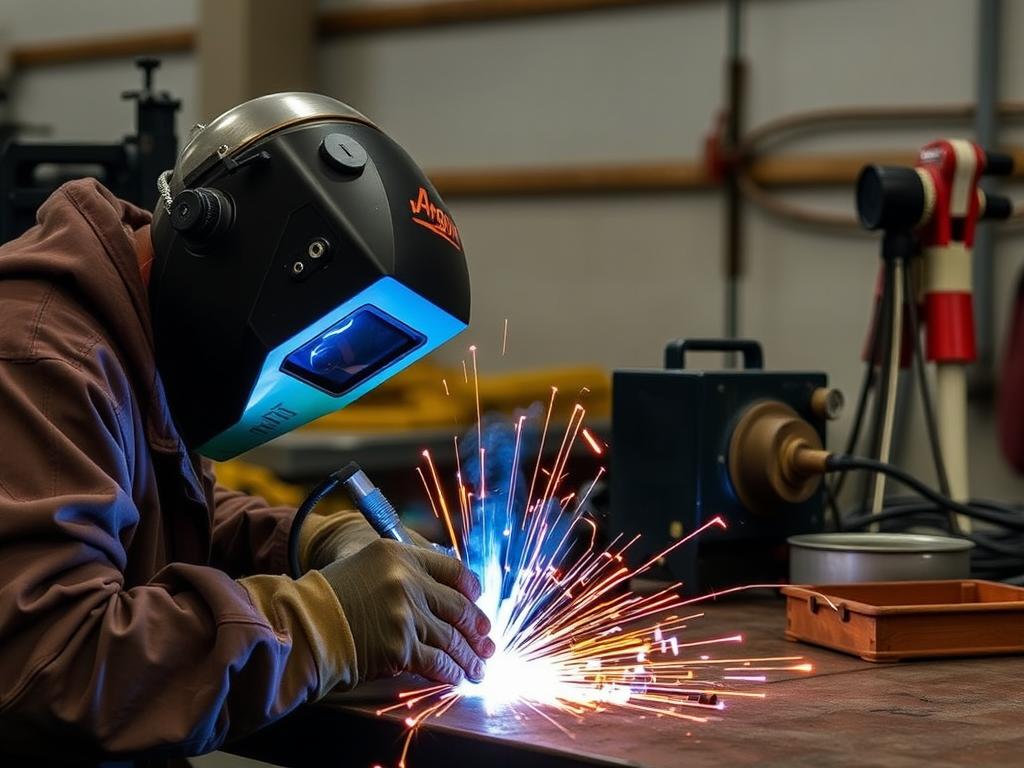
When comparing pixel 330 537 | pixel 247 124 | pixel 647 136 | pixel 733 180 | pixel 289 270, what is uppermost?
pixel 647 136

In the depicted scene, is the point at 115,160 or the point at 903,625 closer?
the point at 903,625

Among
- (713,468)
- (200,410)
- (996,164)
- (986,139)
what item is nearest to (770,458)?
(713,468)

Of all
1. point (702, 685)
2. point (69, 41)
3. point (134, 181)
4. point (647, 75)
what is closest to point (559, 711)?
point (702, 685)

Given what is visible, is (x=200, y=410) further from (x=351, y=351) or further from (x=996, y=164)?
(x=996, y=164)

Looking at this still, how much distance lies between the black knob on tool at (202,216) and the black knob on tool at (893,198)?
3.48 ft

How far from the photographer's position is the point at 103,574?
3.92 ft

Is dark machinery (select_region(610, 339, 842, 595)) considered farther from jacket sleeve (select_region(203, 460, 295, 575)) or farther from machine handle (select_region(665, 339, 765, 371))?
jacket sleeve (select_region(203, 460, 295, 575))

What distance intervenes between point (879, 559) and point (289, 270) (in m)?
0.79

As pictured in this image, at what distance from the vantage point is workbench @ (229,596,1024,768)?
3.63 feet

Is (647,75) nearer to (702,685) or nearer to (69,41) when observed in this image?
(69,41)

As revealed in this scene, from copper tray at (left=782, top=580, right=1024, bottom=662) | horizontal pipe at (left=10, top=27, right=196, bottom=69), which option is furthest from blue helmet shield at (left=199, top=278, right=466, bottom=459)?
horizontal pipe at (left=10, top=27, right=196, bottom=69)

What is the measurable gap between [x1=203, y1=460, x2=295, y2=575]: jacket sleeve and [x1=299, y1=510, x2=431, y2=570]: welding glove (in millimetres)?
23

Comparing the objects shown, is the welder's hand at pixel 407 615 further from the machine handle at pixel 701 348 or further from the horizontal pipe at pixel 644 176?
the horizontal pipe at pixel 644 176

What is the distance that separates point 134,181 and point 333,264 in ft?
3.80
